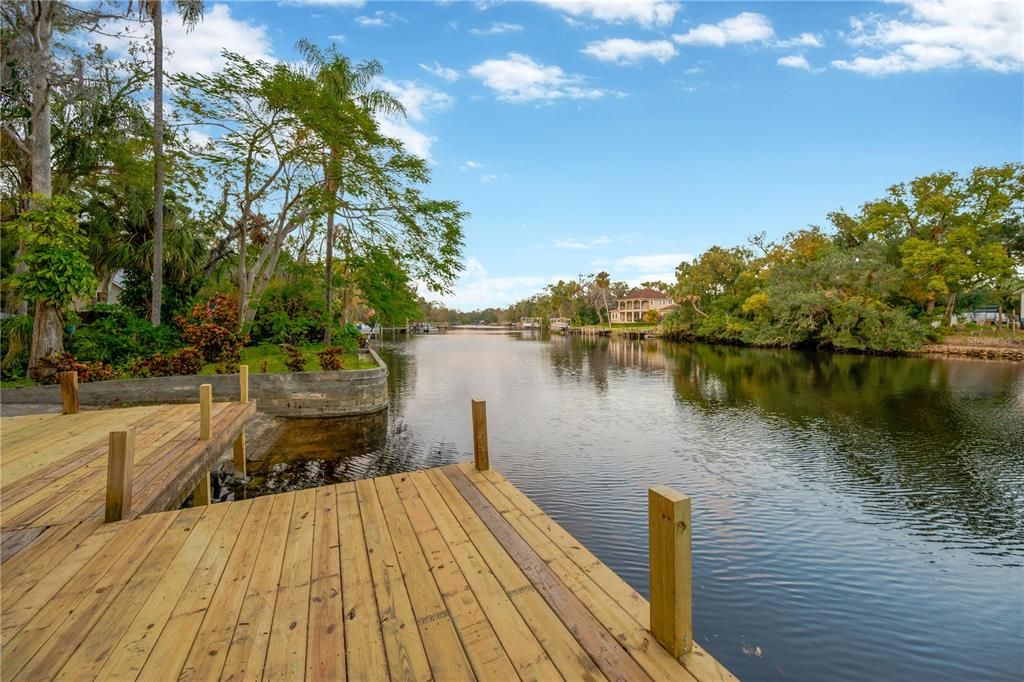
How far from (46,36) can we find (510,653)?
19.0 metres

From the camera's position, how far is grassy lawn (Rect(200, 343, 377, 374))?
1338 centimetres

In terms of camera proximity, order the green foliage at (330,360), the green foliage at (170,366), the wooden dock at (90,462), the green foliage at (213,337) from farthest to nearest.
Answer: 1. the green foliage at (330,360)
2. the green foliage at (213,337)
3. the green foliage at (170,366)
4. the wooden dock at (90,462)


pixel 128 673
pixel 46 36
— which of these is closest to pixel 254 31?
pixel 46 36

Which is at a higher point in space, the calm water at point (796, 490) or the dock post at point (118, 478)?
the dock post at point (118, 478)

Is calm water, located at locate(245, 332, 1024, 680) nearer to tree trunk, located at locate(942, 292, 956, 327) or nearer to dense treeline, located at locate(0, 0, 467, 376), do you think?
dense treeline, located at locate(0, 0, 467, 376)

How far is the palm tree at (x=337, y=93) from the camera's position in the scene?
16.3 m

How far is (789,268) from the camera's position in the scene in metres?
40.3

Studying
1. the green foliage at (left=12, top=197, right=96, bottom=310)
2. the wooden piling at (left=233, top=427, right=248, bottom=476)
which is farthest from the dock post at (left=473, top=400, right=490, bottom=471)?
the green foliage at (left=12, top=197, right=96, bottom=310)

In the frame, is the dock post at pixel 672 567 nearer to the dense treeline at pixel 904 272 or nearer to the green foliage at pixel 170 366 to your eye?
the green foliage at pixel 170 366

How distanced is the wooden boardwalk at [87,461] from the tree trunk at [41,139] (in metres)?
5.45

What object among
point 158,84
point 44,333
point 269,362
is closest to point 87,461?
point 269,362

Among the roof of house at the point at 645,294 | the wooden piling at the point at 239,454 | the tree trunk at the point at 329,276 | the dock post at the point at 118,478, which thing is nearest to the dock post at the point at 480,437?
the dock post at the point at 118,478

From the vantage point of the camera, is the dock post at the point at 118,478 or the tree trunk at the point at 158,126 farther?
the tree trunk at the point at 158,126

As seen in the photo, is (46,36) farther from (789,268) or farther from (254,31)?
(789,268)
